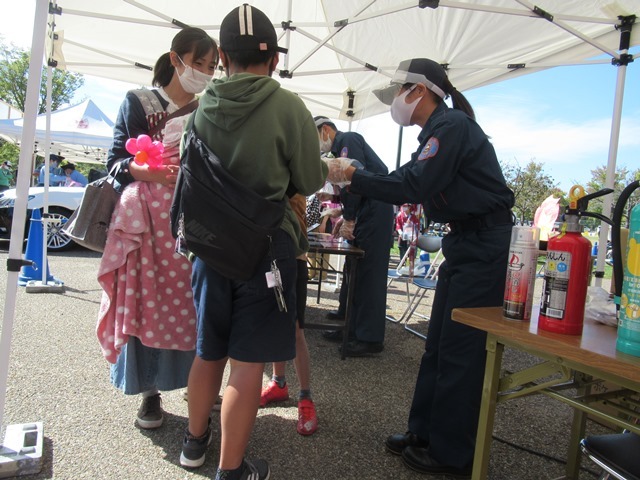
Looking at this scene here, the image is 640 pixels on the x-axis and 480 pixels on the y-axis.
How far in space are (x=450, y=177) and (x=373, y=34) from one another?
157 inches

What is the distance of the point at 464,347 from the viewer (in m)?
1.89

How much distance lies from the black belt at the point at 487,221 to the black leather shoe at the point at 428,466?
40.4 inches

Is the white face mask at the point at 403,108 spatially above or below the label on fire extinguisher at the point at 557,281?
above

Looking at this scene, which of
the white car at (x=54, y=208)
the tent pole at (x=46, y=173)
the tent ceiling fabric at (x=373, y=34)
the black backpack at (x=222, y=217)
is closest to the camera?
the black backpack at (x=222, y=217)

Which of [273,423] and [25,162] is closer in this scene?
[25,162]

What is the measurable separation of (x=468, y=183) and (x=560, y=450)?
1.55 meters

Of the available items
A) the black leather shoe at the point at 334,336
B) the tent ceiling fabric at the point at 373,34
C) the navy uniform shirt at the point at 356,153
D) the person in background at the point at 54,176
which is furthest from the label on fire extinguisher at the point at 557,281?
the person in background at the point at 54,176

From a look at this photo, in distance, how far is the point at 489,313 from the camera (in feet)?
4.48

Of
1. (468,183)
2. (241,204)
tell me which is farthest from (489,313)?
(241,204)

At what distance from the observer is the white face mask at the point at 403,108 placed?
210 centimetres

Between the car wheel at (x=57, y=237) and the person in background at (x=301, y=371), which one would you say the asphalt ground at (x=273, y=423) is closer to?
the person in background at (x=301, y=371)

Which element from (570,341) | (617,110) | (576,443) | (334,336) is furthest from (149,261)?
(617,110)

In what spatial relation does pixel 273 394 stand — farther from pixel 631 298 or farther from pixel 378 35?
pixel 378 35

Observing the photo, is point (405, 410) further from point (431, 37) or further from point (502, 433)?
point (431, 37)
